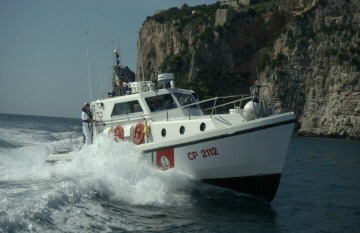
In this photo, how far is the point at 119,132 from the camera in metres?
14.9

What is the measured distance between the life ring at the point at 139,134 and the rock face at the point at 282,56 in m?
45.5

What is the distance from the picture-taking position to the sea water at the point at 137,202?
951 centimetres

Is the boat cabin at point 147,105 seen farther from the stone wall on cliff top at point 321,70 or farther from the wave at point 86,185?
the stone wall on cliff top at point 321,70

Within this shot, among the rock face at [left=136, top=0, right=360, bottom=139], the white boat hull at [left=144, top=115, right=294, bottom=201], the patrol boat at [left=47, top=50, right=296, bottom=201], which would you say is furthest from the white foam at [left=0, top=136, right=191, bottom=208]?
the rock face at [left=136, top=0, right=360, bottom=139]

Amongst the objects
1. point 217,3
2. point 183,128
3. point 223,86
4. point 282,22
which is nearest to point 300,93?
point 223,86

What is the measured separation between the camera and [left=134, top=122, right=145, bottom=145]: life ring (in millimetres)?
14242

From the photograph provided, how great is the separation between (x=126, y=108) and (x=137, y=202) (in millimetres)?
4583

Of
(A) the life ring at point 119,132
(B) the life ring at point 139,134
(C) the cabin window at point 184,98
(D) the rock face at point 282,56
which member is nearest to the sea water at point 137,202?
(A) the life ring at point 119,132

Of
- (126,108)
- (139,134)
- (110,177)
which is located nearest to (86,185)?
(110,177)

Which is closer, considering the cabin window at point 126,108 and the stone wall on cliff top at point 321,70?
the cabin window at point 126,108

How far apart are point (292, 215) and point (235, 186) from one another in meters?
1.86

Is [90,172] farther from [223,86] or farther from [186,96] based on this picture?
[223,86]

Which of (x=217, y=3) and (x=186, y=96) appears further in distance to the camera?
(x=217, y=3)

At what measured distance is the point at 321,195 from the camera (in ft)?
48.0
